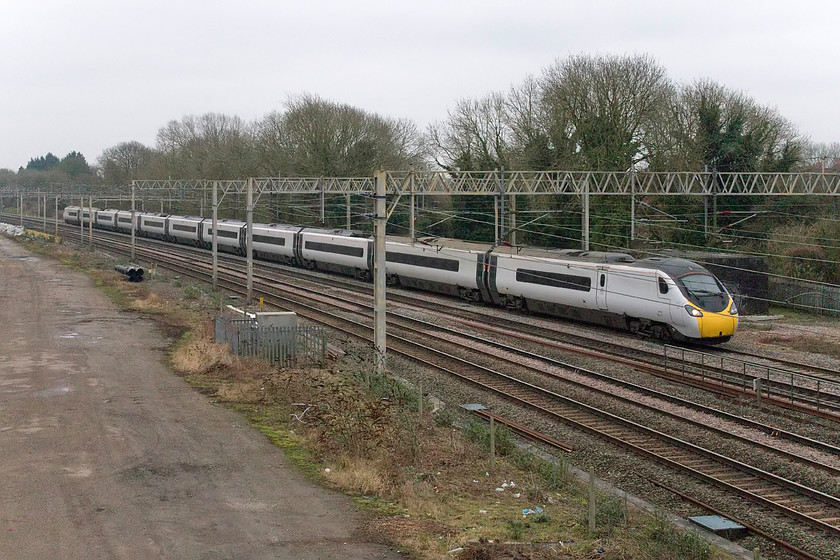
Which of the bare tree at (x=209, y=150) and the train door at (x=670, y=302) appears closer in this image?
the train door at (x=670, y=302)

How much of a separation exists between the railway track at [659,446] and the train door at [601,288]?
6.30m

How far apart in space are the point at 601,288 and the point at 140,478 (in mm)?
18537

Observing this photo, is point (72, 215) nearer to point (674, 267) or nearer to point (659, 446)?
point (674, 267)

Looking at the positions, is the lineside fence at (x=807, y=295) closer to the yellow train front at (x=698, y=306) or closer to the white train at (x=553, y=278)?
the white train at (x=553, y=278)

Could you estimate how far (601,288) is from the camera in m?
27.8

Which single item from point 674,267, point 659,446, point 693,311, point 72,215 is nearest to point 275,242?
point 674,267

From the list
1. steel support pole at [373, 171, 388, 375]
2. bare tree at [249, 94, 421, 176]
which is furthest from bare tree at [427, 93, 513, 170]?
steel support pole at [373, 171, 388, 375]

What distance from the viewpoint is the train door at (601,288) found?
27.6 metres

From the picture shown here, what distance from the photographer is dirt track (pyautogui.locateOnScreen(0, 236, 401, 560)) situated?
974 centimetres

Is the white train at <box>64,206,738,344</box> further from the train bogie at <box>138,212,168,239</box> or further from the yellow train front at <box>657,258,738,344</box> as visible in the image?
the train bogie at <box>138,212,168,239</box>

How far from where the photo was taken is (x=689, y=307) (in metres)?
24.4

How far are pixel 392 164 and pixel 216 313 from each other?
3568 centimetres

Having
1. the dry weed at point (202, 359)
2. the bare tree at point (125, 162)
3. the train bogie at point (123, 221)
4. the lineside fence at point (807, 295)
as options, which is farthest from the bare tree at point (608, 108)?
the bare tree at point (125, 162)

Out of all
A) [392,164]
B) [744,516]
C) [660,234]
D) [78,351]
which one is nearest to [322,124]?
[392,164]
